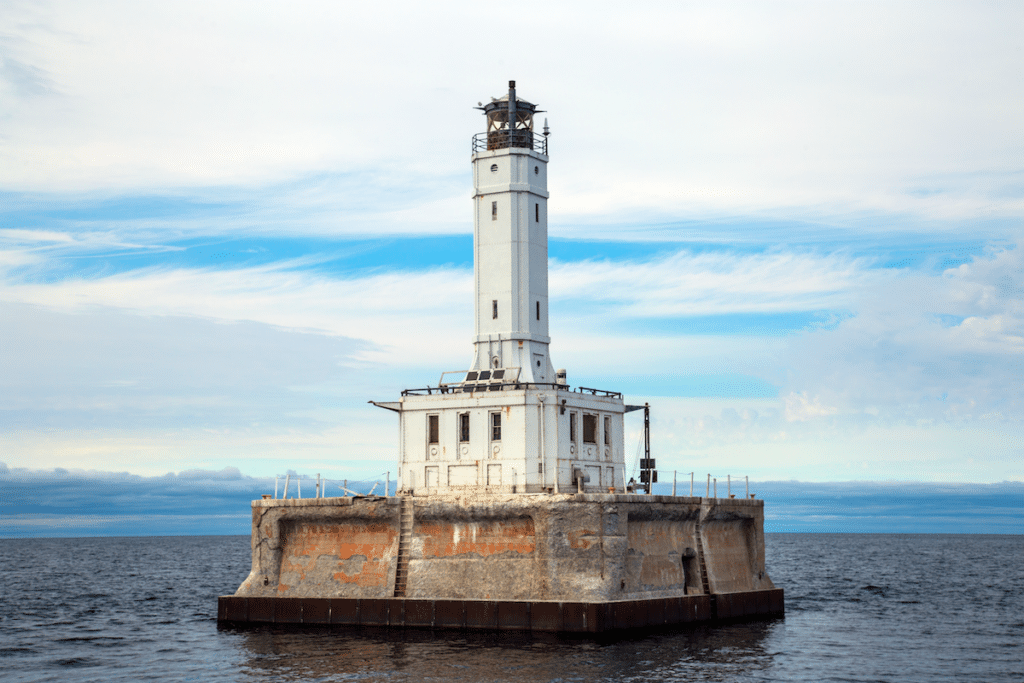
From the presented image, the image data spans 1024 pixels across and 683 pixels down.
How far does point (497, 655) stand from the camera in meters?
39.4

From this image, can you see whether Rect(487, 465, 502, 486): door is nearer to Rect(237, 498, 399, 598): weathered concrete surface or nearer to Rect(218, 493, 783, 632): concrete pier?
Rect(218, 493, 783, 632): concrete pier

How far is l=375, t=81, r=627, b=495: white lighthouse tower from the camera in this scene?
47.7 m

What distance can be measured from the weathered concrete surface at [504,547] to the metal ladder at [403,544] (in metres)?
0.18

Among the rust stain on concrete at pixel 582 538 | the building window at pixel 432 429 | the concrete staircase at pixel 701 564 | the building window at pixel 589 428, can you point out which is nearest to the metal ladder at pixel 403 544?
the building window at pixel 432 429

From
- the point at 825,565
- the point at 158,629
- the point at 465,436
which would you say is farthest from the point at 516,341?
the point at 825,565

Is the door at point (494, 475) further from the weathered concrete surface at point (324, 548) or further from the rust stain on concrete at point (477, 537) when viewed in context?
the weathered concrete surface at point (324, 548)

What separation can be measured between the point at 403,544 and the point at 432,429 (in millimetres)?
6098

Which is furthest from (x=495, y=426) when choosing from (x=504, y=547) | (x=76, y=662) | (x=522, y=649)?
(x=76, y=662)

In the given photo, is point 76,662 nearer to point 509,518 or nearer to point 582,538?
point 509,518

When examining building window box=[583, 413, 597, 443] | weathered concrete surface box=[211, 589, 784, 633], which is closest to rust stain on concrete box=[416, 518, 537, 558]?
weathered concrete surface box=[211, 589, 784, 633]

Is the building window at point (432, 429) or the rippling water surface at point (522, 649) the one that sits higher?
the building window at point (432, 429)

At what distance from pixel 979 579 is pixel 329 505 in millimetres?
64178

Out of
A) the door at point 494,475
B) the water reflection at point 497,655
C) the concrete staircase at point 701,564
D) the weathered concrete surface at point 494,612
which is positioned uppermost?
the door at point 494,475

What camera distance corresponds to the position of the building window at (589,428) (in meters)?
50.2
